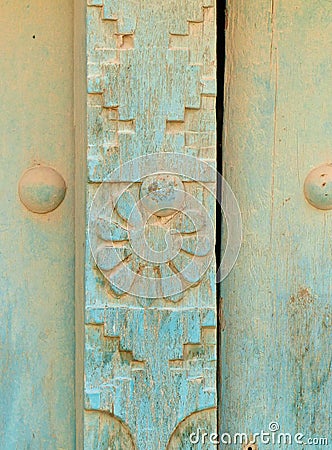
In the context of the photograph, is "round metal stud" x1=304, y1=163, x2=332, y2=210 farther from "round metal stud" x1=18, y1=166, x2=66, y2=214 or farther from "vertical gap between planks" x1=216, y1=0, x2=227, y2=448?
Answer: "round metal stud" x1=18, y1=166, x2=66, y2=214

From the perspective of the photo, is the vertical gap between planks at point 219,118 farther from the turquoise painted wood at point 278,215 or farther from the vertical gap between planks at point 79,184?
the vertical gap between planks at point 79,184

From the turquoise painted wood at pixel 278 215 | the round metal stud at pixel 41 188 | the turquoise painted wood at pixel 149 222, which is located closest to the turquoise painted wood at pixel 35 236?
the round metal stud at pixel 41 188

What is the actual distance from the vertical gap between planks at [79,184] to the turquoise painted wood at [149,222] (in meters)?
0.03

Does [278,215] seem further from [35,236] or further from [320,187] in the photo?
[35,236]

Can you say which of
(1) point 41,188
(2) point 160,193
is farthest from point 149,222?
(1) point 41,188

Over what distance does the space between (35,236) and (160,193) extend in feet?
0.74

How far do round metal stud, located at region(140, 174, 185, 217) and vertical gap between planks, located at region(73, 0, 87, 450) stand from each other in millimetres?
87

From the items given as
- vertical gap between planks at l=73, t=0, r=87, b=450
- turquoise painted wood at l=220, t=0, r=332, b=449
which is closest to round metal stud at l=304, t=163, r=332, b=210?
turquoise painted wood at l=220, t=0, r=332, b=449

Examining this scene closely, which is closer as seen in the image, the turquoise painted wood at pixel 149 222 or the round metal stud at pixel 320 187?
the turquoise painted wood at pixel 149 222

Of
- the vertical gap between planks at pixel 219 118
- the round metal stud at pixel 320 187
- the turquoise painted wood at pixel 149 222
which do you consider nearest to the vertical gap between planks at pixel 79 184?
the turquoise painted wood at pixel 149 222

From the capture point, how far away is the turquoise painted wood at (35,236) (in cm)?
123

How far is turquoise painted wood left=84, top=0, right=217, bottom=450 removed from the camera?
3.66 feet

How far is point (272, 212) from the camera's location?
1261 millimetres

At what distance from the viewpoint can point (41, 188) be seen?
48.0 inches
